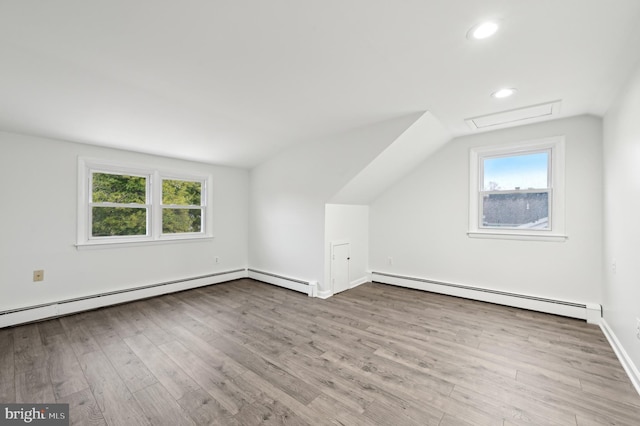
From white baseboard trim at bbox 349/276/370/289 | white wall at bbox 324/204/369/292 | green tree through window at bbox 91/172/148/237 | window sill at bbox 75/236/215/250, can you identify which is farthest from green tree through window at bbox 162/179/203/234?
white baseboard trim at bbox 349/276/370/289

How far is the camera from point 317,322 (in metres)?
3.07

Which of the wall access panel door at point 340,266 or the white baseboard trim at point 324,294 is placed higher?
the wall access panel door at point 340,266

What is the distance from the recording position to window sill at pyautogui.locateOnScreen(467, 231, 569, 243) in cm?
322

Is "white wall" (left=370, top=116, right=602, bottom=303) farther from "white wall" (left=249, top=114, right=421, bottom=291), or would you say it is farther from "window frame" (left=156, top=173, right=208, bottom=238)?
"window frame" (left=156, top=173, right=208, bottom=238)

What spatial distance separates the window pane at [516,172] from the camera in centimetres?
→ 341

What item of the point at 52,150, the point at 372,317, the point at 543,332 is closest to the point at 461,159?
the point at 543,332

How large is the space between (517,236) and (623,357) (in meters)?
1.57

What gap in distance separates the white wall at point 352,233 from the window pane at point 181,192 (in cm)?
233

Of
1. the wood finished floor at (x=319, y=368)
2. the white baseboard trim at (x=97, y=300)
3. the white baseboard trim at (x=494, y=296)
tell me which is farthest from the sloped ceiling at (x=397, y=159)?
the white baseboard trim at (x=97, y=300)

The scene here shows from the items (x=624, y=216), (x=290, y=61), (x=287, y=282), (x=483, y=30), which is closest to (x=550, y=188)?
(x=624, y=216)

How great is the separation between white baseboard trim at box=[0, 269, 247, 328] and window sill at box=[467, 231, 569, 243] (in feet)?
13.7

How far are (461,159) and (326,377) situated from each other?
11.1 ft

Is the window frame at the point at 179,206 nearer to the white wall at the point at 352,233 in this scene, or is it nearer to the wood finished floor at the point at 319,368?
the wood finished floor at the point at 319,368

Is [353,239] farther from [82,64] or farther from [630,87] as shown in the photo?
[82,64]
